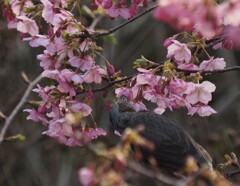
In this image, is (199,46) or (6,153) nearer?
(199,46)

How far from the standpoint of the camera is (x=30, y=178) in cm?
927

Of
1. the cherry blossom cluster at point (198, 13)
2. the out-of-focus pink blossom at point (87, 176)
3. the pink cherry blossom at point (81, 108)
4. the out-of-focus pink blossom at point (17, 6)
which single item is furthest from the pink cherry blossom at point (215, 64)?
the out-of-focus pink blossom at point (87, 176)

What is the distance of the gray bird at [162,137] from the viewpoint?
3959 mm

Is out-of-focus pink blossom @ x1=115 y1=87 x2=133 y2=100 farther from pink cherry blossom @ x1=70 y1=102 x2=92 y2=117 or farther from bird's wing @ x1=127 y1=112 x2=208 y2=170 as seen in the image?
bird's wing @ x1=127 y1=112 x2=208 y2=170

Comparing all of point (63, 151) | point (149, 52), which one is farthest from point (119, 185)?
point (149, 52)

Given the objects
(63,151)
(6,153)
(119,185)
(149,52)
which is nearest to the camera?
(119,185)

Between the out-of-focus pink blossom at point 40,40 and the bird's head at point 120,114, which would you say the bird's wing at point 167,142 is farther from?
the out-of-focus pink blossom at point 40,40

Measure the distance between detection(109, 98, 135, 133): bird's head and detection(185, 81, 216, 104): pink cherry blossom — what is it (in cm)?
67

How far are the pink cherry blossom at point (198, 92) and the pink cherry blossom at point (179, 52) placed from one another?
0.14 m

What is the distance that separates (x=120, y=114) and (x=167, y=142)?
0.36 metres

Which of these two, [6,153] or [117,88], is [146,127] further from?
[6,153]

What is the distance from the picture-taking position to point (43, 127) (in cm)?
864

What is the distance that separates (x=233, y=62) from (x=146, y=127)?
5.40m

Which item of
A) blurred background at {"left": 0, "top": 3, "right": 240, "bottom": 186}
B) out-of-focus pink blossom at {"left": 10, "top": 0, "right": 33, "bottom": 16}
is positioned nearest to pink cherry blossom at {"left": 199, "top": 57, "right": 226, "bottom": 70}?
out-of-focus pink blossom at {"left": 10, "top": 0, "right": 33, "bottom": 16}
